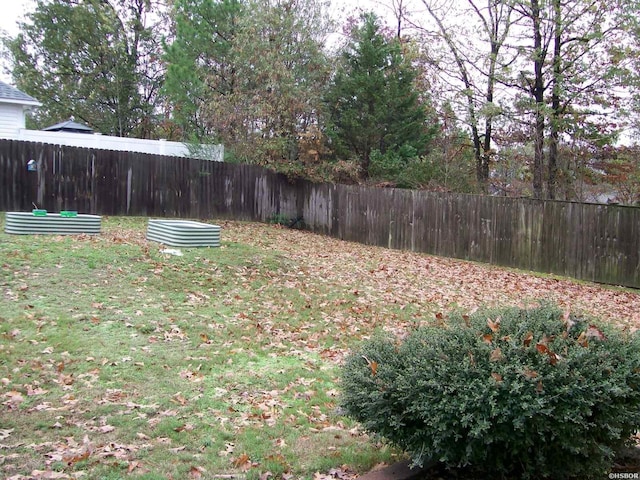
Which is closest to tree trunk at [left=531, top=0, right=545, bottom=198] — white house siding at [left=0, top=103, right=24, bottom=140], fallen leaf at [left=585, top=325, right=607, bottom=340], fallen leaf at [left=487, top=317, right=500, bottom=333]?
fallen leaf at [left=585, top=325, right=607, bottom=340]

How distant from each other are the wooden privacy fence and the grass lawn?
1.42 metres

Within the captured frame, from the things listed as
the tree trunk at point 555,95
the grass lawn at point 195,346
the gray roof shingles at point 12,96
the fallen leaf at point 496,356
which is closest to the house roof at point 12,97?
the gray roof shingles at point 12,96

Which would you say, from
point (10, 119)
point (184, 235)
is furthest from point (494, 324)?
point (10, 119)

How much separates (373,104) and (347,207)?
205 inches

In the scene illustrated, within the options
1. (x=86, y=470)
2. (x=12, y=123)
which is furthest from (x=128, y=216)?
(x=86, y=470)

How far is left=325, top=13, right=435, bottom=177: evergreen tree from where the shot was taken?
71.1 ft

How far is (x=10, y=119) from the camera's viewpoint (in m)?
20.5

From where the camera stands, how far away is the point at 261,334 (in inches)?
279

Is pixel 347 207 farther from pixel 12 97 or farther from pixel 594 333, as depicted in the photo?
pixel 594 333

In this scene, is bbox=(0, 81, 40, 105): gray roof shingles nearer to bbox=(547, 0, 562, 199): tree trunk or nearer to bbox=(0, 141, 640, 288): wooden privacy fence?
bbox=(0, 141, 640, 288): wooden privacy fence

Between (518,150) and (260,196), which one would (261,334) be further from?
(518,150)

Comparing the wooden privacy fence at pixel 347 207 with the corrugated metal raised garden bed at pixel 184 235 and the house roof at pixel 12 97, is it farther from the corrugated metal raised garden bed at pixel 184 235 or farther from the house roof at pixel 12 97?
the house roof at pixel 12 97

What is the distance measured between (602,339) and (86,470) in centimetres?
329

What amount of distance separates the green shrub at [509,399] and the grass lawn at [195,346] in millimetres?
656
